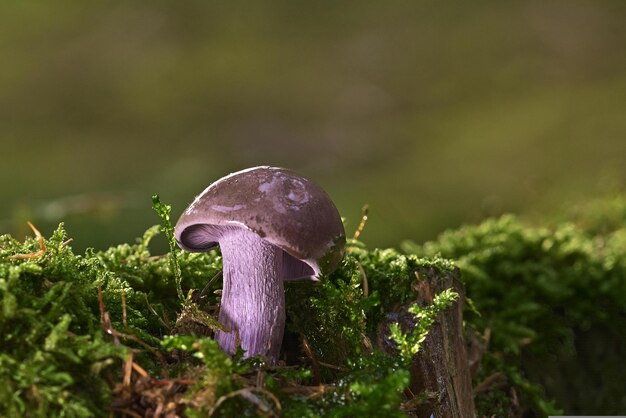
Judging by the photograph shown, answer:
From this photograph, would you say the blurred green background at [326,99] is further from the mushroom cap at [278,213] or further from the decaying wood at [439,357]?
the mushroom cap at [278,213]

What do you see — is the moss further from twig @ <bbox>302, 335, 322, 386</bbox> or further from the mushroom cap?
the mushroom cap

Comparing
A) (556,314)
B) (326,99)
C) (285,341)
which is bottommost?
A: (285,341)

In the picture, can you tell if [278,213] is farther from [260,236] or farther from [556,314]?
[556,314]

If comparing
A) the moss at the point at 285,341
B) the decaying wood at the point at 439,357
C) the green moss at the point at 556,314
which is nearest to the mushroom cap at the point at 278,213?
the moss at the point at 285,341

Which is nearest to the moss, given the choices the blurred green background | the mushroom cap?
the mushroom cap

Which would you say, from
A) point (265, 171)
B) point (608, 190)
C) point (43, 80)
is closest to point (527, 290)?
point (265, 171)

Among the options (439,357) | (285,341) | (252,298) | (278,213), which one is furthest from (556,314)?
(278,213)
